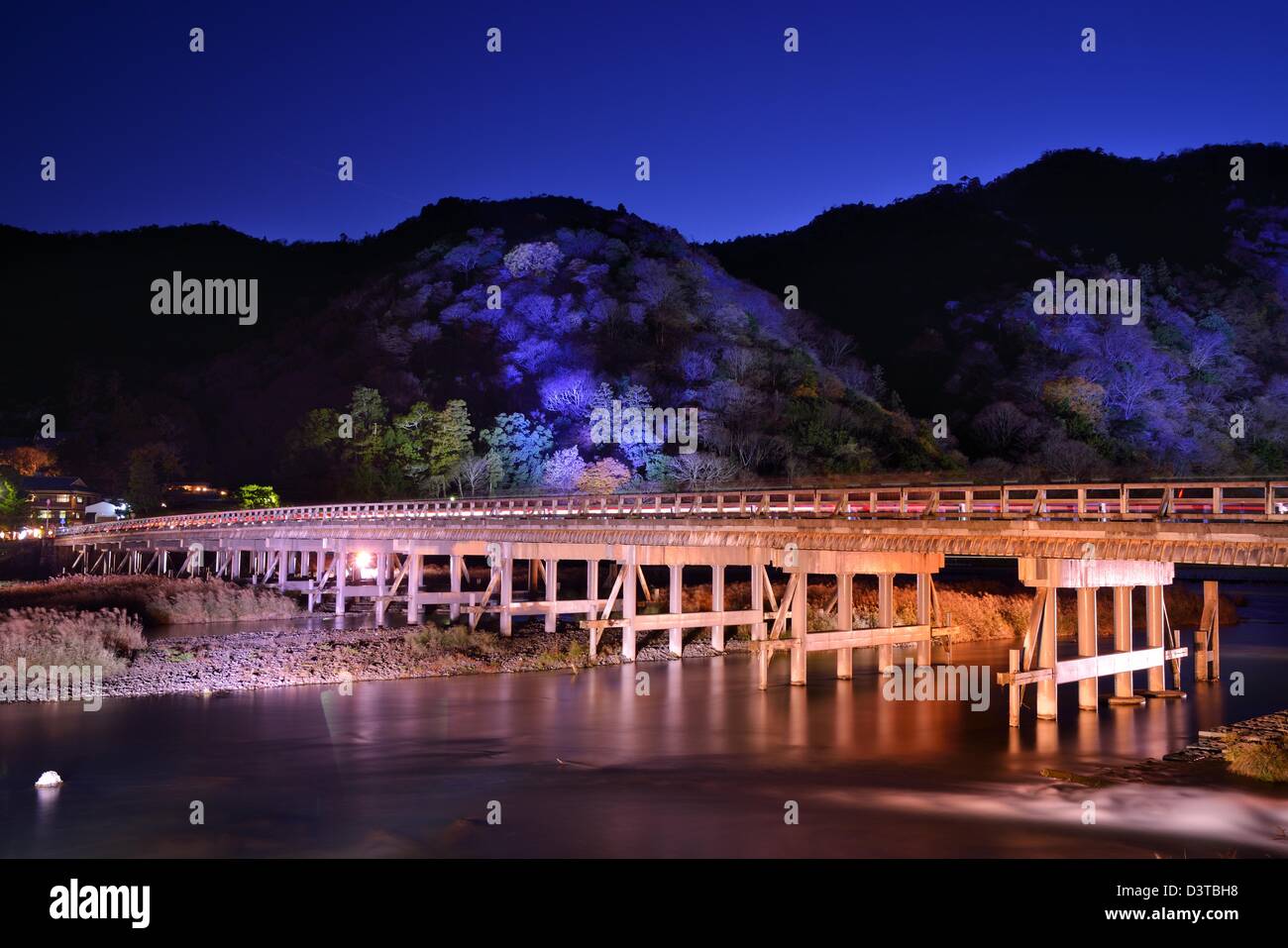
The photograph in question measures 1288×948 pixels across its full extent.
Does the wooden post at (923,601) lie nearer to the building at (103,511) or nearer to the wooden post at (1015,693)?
the wooden post at (1015,693)

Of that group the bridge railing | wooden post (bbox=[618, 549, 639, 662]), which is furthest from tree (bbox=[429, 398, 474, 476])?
wooden post (bbox=[618, 549, 639, 662])

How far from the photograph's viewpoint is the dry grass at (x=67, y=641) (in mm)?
28766

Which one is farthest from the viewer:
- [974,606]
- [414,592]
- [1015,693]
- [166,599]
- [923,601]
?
[166,599]

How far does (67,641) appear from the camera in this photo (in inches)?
1166

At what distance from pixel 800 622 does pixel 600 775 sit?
8580 millimetres

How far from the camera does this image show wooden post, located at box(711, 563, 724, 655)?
32906mm

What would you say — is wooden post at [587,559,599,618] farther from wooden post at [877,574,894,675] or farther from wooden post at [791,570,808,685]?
wooden post at [877,574,894,675]

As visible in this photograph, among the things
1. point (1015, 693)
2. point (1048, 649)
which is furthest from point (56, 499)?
point (1048, 649)

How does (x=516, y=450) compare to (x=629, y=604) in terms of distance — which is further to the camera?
(x=516, y=450)

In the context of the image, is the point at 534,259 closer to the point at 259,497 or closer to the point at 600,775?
the point at 259,497

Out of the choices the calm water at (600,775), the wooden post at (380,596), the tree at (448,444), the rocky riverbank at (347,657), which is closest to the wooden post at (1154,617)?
the calm water at (600,775)

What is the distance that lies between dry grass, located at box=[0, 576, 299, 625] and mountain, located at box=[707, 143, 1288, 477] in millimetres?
45068

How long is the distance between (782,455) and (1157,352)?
38988 mm

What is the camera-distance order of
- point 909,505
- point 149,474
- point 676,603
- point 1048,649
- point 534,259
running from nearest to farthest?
point 1048,649 → point 909,505 → point 676,603 → point 149,474 → point 534,259
